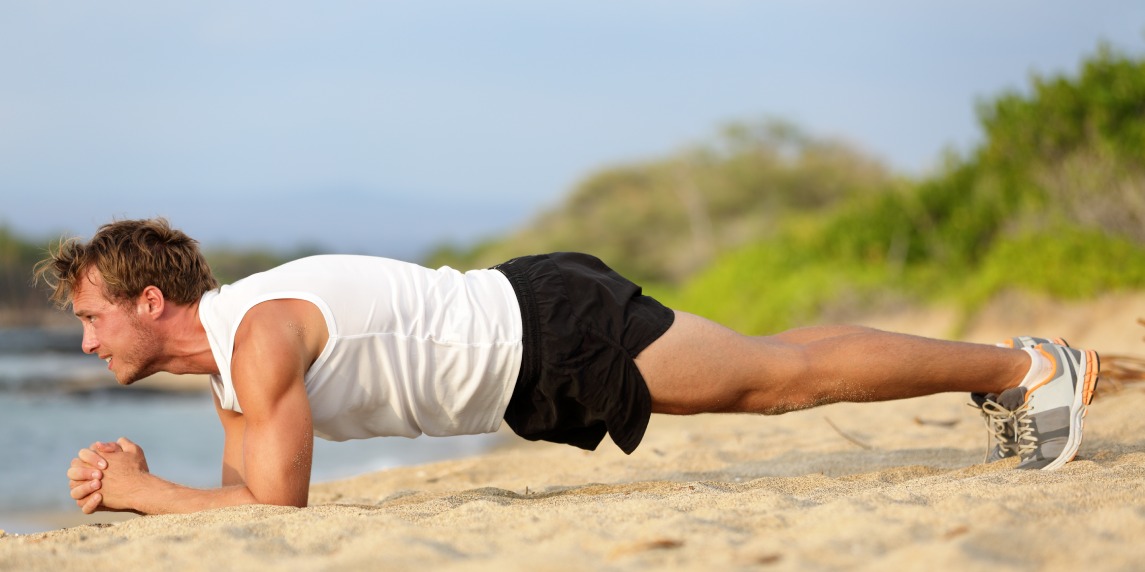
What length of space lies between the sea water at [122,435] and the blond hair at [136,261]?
10.9 feet

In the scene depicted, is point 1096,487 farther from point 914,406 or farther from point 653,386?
point 914,406

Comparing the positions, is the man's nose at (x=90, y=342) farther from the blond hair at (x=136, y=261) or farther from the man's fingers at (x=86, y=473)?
the man's fingers at (x=86, y=473)

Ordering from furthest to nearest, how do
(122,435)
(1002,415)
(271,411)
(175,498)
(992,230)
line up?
A: (122,435)
(992,230)
(1002,415)
(175,498)
(271,411)

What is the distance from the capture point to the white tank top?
9.86 feet

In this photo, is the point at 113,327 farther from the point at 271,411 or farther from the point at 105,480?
the point at 271,411

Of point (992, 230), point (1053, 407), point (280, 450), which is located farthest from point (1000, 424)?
point (992, 230)

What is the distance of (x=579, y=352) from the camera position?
313 cm

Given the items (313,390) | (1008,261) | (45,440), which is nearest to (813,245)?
(1008,261)

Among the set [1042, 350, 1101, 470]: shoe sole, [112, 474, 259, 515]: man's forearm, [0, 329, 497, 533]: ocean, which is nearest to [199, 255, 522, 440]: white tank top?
[112, 474, 259, 515]: man's forearm

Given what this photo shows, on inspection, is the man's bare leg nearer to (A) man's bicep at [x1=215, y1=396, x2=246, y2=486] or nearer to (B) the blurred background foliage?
(A) man's bicep at [x1=215, y1=396, x2=246, y2=486]

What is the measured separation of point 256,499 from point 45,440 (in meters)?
9.84

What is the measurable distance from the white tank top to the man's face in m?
0.20

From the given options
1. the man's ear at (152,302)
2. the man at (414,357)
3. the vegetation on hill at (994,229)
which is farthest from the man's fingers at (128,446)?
the vegetation on hill at (994,229)

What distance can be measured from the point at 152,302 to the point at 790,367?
190cm
